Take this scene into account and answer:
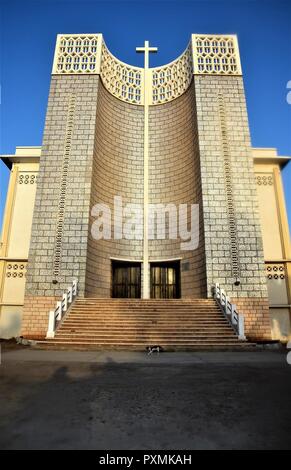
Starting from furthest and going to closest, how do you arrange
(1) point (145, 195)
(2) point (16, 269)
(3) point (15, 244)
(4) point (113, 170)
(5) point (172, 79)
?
(5) point (172, 79) → (1) point (145, 195) → (4) point (113, 170) → (3) point (15, 244) → (2) point (16, 269)

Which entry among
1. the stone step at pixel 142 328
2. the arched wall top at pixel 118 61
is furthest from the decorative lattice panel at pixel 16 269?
the arched wall top at pixel 118 61

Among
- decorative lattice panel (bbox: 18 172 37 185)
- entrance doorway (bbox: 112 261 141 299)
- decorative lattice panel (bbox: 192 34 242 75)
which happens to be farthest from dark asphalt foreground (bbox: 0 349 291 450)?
decorative lattice panel (bbox: 192 34 242 75)

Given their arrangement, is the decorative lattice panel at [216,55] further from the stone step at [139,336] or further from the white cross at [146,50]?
the stone step at [139,336]

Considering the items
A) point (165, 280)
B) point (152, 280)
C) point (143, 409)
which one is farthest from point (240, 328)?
point (143, 409)

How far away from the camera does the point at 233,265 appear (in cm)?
1345

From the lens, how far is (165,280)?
16.9 metres

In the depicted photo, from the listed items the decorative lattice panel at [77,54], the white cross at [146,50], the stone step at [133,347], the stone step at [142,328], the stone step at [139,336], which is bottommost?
the stone step at [133,347]

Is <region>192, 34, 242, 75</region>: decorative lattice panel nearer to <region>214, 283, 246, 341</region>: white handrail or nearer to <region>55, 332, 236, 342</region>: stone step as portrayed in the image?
<region>214, 283, 246, 341</region>: white handrail

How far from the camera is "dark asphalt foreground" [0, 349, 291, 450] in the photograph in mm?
2041

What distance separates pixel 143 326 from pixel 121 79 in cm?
1627

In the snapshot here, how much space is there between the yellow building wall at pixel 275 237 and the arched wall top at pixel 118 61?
5.74 metres

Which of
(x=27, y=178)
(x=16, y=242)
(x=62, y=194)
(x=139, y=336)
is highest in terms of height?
(x=27, y=178)

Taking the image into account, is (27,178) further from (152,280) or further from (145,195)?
(152,280)

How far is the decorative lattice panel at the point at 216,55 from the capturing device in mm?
16734
